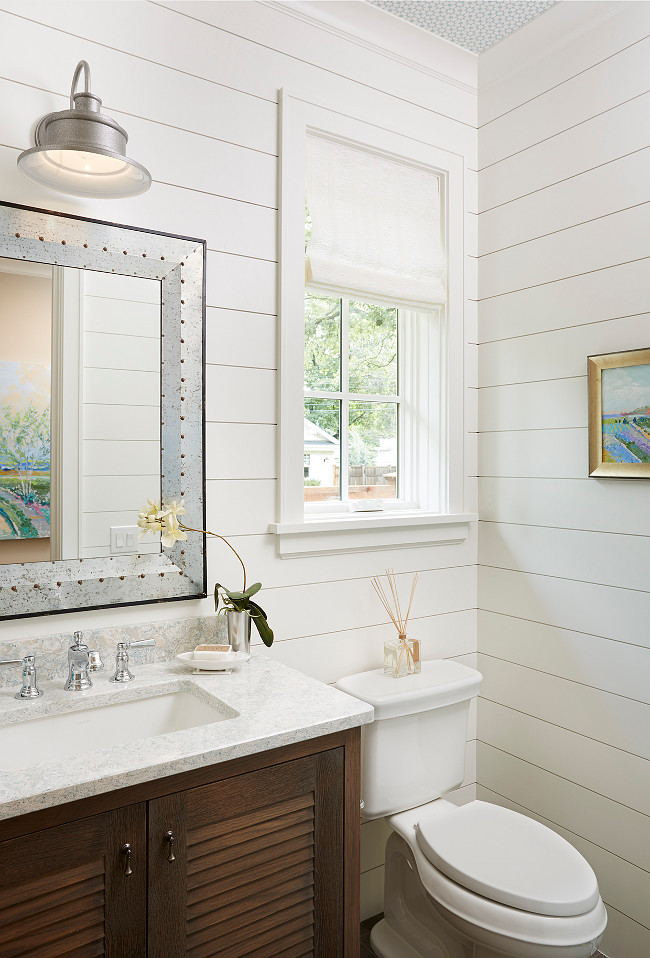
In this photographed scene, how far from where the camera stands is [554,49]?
1.95 metres

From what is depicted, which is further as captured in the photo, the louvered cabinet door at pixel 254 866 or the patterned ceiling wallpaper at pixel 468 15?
the patterned ceiling wallpaper at pixel 468 15

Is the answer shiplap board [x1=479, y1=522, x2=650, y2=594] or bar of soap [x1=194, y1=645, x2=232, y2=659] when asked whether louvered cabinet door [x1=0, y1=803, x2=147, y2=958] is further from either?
shiplap board [x1=479, y1=522, x2=650, y2=594]

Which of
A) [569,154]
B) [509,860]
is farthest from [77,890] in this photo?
[569,154]

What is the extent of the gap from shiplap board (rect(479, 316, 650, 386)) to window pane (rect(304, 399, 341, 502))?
0.55 metres

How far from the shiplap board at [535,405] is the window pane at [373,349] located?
0.33m

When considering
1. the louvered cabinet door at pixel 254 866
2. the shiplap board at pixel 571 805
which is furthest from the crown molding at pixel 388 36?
the shiplap board at pixel 571 805

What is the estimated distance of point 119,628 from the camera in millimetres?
1529

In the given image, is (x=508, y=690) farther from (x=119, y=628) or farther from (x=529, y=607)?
(x=119, y=628)

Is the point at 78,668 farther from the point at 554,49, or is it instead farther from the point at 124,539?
the point at 554,49

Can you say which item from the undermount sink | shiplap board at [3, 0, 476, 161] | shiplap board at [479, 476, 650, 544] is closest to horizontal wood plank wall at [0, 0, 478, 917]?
shiplap board at [3, 0, 476, 161]

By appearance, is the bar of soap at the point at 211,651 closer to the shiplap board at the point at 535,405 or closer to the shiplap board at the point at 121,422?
the shiplap board at the point at 121,422

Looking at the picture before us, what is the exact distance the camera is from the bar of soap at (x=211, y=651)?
1.52 meters

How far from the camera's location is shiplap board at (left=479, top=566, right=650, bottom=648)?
1.76 metres

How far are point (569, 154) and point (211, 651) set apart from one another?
1730 millimetres
